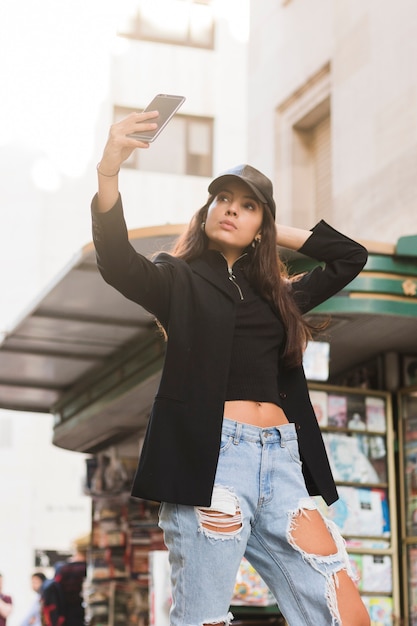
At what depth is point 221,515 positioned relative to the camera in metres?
3.38

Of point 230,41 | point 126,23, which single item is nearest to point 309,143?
point 126,23

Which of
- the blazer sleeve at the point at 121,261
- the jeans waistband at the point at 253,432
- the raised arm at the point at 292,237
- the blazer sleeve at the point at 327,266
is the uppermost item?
the raised arm at the point at 292,237

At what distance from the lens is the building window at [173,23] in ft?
83.4

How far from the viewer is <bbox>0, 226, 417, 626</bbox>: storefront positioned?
8352 mm

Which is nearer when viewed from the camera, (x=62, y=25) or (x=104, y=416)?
(x=104, y=416)

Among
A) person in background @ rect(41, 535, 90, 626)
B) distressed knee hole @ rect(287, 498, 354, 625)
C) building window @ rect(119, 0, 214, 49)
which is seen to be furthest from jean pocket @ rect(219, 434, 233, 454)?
building window @ rect(119, 0, 214, 49)

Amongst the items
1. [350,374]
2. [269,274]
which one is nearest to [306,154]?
[350,374]

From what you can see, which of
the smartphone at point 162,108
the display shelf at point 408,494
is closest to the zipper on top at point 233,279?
the smartphone at point 162,108

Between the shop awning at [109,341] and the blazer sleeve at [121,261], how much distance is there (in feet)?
11.3

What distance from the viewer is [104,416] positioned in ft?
41.3

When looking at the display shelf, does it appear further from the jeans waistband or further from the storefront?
the jeans waistband

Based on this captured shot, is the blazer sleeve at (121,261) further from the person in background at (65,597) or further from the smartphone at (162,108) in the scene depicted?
the person in background at (65,597)

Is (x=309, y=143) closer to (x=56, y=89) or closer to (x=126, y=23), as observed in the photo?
(x=126, y=23)

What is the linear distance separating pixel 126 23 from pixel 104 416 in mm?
14926
